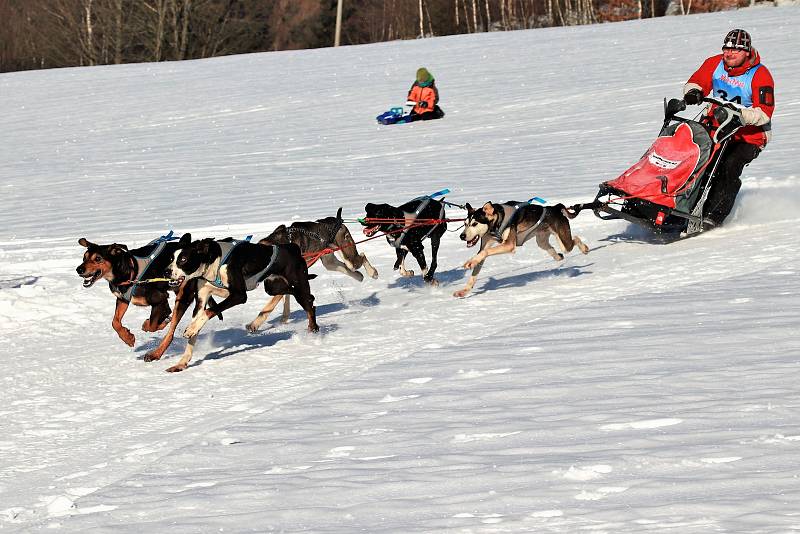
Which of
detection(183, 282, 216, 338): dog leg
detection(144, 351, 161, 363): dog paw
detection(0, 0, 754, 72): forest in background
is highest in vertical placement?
detection(0, 0, 754, 72): forest in background

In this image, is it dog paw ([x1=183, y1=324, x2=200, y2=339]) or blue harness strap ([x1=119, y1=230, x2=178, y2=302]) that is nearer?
dog paw ([x1=183, y1=324, x2=200, y2=339])

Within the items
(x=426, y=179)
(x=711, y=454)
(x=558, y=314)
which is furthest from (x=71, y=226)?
(x=711, y=454)

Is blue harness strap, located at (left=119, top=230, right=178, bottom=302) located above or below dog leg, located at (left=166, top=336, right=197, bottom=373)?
above

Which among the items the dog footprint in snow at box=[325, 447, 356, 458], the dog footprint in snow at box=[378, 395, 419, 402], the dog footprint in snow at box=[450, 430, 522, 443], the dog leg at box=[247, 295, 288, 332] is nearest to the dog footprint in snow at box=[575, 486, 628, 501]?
the dog footprint in snow at box=[450, 430, 522, 443]

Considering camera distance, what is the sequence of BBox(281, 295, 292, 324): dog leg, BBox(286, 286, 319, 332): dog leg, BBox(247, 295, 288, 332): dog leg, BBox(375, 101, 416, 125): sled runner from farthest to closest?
BBox(375, 101, 416, 125): sled runner, BBox(281, 295, 292, 324): dog leg, BBox(247, 295, 288, 332): dog leg, BBox(286, 286, 319, 332): dog leg

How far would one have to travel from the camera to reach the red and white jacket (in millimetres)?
8875

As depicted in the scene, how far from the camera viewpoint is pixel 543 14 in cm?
4850

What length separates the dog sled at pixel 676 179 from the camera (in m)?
8.74

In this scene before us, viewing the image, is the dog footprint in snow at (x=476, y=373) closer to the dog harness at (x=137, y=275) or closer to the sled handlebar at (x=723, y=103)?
the dog harness at (x=137, y=275)

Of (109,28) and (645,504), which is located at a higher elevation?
(109,28)

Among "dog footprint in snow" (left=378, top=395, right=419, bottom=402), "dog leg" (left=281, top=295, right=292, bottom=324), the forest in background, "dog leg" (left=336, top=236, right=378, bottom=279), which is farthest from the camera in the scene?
the forest in background

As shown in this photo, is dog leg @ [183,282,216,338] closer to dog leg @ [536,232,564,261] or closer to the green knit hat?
dog leg @ [536,232,564,261]

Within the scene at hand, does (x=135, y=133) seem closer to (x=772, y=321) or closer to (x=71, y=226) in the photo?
(x=71, y=226)

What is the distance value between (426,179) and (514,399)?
8.65 meters
